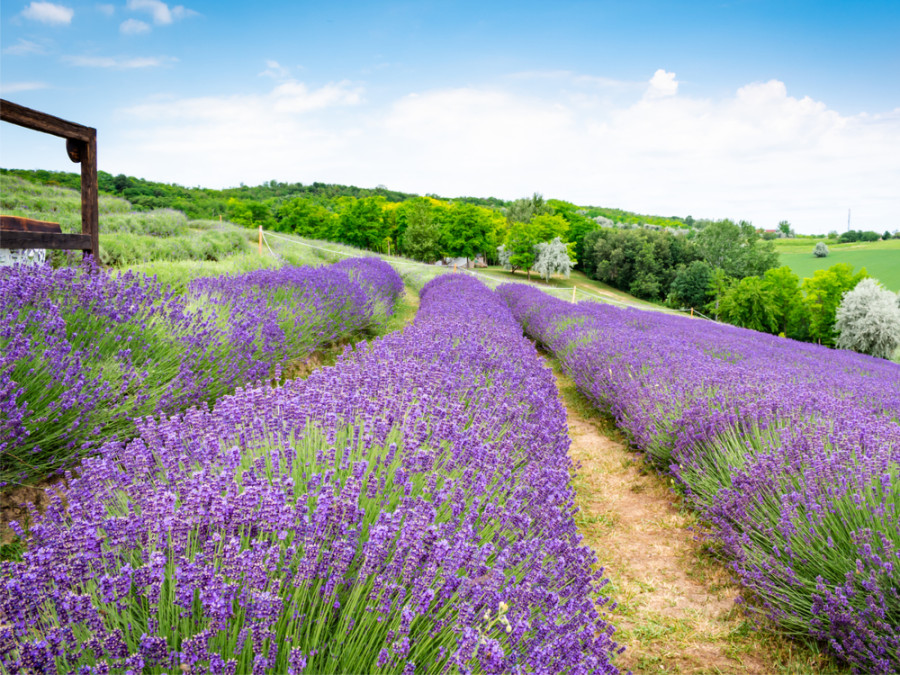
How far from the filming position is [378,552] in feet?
3.90

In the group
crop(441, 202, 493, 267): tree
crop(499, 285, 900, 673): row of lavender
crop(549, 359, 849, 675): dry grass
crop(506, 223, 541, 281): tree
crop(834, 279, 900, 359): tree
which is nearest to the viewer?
crop(499, 285, 900, 673): row of lavender

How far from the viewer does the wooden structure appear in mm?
3627

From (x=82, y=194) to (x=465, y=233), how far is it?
123ft

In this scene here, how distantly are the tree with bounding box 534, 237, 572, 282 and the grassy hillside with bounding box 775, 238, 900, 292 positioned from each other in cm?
2039

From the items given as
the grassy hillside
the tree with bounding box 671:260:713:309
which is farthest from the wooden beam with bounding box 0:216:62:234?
the tree with bounding box 671:260:713:309

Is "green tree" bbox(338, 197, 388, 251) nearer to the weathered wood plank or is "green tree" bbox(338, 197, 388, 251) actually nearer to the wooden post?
the wooden post

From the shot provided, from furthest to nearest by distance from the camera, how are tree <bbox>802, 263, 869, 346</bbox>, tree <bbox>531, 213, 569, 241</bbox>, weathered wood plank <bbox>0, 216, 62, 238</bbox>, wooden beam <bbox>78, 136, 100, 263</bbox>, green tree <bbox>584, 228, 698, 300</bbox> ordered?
green tree <bbox>584, 228, 698, 300</bbox> < tree <bbox>531, 213, 569, 241</bbox> < tree <bbox>802, 263, 869, 346</bbox> < wooden beam <bbox>78, 136, 100, 263</bbox> < weathered wood plank <bbox>0, 216, 62, 238</bbox>

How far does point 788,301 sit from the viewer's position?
32.9 m

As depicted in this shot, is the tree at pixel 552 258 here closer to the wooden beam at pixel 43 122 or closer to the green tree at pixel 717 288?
the green tree at pixel 717 288

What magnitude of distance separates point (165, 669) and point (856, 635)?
2627 mm

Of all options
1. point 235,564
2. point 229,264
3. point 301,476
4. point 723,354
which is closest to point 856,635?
point 301,476

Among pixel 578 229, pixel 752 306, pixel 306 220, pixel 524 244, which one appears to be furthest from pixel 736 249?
pixel 306 220

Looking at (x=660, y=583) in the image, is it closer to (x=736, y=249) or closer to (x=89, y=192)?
(x=89, y=192)

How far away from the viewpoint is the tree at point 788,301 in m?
32.6
